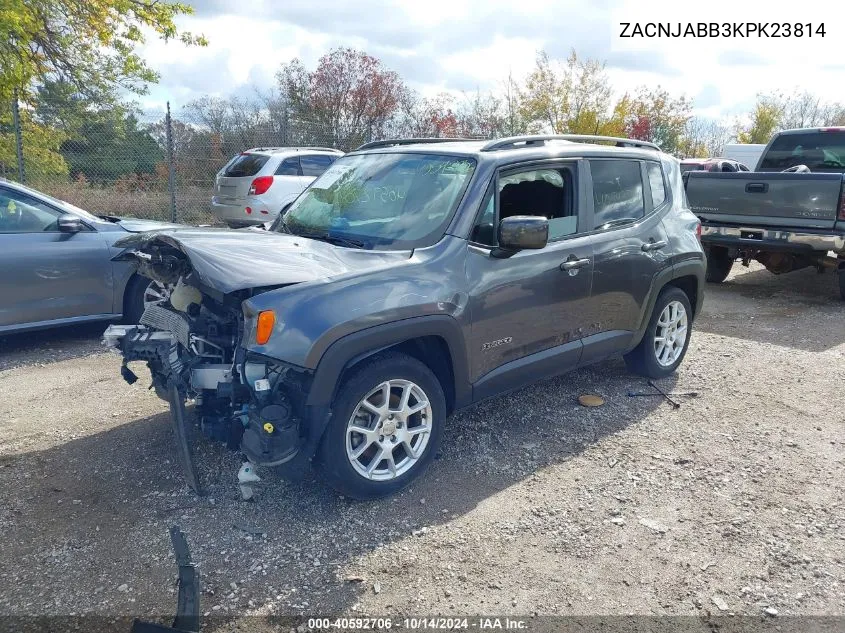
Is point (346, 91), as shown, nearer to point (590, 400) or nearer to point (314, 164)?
point (314, 164)

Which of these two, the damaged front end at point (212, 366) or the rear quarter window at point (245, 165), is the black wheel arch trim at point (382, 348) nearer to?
the damaged front end at point (212, 366)

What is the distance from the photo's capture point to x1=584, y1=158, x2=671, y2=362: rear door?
15.2ft

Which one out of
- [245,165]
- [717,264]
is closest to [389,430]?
[717,264]

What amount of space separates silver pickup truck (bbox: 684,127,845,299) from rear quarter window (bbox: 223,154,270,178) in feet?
22.2

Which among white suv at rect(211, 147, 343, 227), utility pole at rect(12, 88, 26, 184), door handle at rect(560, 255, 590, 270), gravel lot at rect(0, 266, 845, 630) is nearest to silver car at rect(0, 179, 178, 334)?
gravel lot at rect(0, 266, 845, 630)

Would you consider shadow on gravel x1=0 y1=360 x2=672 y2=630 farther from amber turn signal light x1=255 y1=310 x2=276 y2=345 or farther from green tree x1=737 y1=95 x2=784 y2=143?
green tree x1=737 y1=95 x2=784 y2=143

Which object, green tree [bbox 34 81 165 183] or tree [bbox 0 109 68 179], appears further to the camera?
green tree [bbox 34 81 165 183]

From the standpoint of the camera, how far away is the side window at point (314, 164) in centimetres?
1182

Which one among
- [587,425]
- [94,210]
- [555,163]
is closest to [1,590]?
[587,425]

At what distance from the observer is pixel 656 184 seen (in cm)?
530

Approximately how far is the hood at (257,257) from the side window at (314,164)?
8046mm

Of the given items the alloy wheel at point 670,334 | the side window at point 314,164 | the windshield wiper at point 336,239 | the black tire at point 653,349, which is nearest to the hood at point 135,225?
the windshield wiper at point 336,239

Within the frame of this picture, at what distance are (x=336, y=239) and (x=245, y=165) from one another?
27.2ft

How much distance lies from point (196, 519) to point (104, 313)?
3.45m
